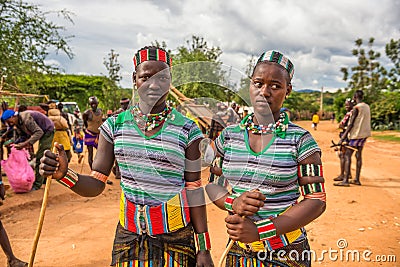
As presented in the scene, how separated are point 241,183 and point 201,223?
0.40 m

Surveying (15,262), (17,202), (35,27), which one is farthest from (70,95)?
(15,262)

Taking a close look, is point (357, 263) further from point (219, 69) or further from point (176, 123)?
point (219, 69)

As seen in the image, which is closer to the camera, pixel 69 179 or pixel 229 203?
pixel 229 203

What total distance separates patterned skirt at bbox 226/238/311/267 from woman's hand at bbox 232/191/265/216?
1.38 ft

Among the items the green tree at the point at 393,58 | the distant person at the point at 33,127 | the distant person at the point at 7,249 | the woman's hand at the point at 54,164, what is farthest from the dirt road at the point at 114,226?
the green tree at the point at 393,58

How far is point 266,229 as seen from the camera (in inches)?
60.5

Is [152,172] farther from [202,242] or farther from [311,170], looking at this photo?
[311,170]

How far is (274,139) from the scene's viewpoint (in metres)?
1.72

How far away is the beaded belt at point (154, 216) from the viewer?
1849mm

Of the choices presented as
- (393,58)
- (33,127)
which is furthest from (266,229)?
(393,58)

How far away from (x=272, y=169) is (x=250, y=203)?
305 millimetres

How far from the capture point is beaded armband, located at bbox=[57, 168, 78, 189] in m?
1.73

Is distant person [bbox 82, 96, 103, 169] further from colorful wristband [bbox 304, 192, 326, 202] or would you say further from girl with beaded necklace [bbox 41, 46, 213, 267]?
colorful wristband [bbox 304, 192, 326, 202]

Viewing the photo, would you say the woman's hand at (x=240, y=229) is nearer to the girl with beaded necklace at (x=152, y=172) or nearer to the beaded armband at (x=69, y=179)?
the girl with beaded necklace at (x=152, y=172)
